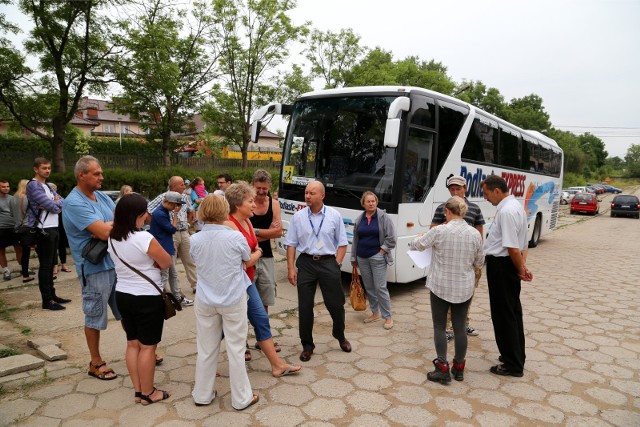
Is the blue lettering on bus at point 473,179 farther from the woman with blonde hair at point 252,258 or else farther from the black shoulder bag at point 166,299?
the black shoulder bag at point 166,299

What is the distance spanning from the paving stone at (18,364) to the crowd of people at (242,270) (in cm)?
61

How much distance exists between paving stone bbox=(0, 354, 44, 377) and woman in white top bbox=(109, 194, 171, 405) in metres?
1.38

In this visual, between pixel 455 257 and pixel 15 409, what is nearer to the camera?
pixel 15 409

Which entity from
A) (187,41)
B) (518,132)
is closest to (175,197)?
(518,132)

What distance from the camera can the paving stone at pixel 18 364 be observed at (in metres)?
3.93

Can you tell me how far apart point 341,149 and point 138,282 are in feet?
13.9

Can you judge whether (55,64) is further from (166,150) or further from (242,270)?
(242,270)

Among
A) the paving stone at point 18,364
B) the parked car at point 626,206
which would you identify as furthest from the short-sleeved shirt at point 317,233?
the parked car at point 626,206

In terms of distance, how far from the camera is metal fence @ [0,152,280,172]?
11633 mm

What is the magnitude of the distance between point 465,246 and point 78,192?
11.3 feet

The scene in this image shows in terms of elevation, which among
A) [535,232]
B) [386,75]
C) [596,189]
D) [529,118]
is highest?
→ [529,118]

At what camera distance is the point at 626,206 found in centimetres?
2694

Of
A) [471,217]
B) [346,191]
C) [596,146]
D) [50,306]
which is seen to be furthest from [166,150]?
[596,146]

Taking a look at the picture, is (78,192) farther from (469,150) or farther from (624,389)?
(469,150)
